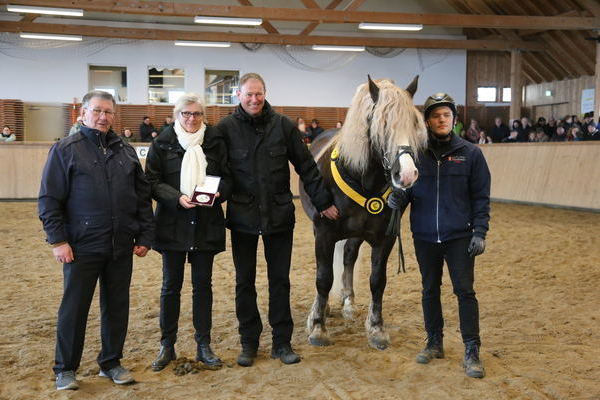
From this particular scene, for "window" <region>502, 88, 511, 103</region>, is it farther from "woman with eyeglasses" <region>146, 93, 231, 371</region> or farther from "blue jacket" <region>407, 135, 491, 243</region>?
"woman with eyeglasses" <region>146, 93, 231, 371</region>

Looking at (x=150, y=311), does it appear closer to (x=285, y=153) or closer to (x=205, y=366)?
(x=205, y=366)

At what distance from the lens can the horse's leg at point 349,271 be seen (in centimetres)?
497

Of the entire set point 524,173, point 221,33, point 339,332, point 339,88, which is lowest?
point 339,332

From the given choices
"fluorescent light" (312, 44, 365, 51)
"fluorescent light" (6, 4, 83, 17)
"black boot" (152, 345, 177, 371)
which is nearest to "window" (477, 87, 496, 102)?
"fluorescent light" (312, 44, 365, 51)

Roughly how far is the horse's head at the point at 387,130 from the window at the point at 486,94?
70.3 ft

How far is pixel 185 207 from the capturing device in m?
3.44

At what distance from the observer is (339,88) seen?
74.6 ft

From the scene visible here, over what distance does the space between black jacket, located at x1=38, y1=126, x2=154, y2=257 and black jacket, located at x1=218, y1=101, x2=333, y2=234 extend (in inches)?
24.9

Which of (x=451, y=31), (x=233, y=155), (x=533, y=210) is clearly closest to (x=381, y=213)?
(x=233, y=155)

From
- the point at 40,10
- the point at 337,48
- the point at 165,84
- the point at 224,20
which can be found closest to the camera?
the point at 40,10

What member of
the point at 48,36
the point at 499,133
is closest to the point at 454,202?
the point at 499,133

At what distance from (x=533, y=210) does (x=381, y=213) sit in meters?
8.50

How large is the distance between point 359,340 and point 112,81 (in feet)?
65.5

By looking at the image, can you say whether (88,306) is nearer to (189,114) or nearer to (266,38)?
(189,114)
